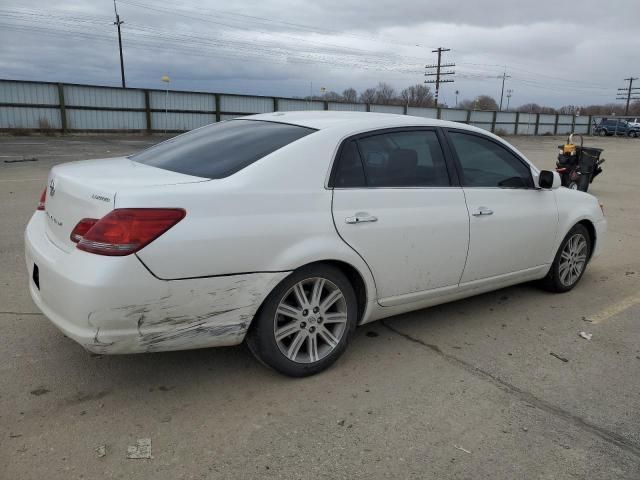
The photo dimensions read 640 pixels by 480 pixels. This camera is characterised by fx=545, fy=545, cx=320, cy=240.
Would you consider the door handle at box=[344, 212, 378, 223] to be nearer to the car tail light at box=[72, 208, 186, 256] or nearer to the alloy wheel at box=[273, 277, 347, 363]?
the alloy wheel at box=[273, 277, 347, 363]

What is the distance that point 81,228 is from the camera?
2.80m

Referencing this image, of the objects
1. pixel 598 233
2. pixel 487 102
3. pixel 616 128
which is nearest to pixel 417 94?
pixel 487 102

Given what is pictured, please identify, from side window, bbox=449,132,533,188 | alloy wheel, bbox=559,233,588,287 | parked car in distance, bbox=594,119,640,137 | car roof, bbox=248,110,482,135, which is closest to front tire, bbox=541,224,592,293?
alloy wheel, bbox=559,233,588,287

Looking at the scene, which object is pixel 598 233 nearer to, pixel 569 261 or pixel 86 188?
pixel 569 261

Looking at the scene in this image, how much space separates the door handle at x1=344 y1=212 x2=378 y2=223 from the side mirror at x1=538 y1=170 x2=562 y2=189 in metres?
1.90

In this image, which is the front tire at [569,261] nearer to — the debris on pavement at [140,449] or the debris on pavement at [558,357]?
the debris on pavement at [558,357]

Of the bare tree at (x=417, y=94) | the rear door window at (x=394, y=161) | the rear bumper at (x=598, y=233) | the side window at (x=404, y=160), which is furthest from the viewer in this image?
the bare tree at (x=417, y=94)

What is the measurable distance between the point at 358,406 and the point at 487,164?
2.23 m

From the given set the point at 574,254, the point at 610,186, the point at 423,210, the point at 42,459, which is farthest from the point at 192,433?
the point at 610,186

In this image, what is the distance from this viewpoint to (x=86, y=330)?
2695 millimetres

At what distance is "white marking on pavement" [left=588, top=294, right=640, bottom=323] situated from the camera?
15.0 ft

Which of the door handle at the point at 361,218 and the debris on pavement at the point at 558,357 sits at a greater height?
the door handle at the point at 361,218

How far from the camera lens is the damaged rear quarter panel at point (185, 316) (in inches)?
106

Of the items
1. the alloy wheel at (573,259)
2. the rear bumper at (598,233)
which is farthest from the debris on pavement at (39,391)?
the rear bumper at (598,233)
